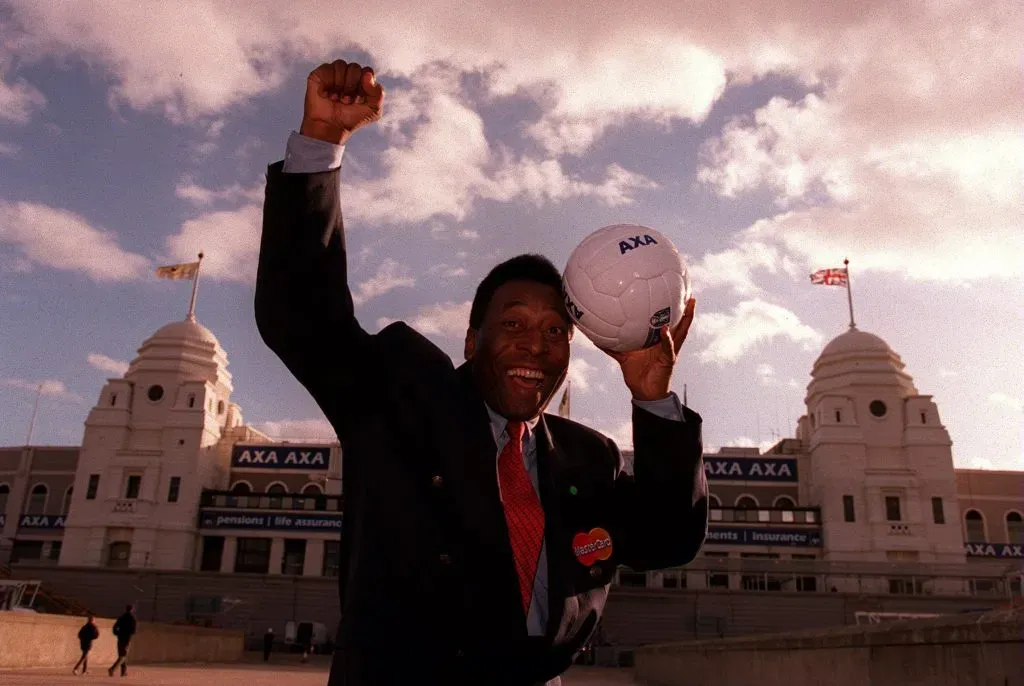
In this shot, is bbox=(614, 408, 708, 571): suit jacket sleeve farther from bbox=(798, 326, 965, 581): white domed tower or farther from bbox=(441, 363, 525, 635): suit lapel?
bbox=(798, 326, 965, 581): white domed tower

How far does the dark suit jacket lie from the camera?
230cm

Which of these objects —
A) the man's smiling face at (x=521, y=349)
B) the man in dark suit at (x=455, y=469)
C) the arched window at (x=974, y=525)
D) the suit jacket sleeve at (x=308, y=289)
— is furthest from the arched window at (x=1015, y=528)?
the suit jacket sleeve at (x=308, y=289)

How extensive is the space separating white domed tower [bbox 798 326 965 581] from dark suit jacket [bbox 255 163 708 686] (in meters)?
50.0

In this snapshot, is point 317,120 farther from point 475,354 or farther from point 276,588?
point 276,588

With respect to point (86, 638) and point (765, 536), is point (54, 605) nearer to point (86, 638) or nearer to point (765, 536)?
point (86, 638)

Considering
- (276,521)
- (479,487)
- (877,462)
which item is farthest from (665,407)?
(877,462)

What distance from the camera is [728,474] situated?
173 feet

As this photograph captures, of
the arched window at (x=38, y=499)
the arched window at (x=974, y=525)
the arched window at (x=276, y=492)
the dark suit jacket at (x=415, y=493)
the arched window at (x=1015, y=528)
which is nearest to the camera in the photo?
the dark suit jacket at (x=415, y=493)

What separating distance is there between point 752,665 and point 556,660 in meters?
11.1

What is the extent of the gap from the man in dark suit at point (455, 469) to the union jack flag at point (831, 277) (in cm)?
5482

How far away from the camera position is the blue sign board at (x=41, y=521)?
2094 inches

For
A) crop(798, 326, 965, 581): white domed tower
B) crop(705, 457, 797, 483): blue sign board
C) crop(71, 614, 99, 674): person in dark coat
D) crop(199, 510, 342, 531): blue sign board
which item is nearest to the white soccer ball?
crop(71, 614, 99, 674): person in dark coat

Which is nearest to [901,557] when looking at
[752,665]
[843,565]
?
[843,565]

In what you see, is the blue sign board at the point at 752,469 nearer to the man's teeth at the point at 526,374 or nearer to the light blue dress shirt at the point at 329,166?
the man's teeth at the point at 526,374
